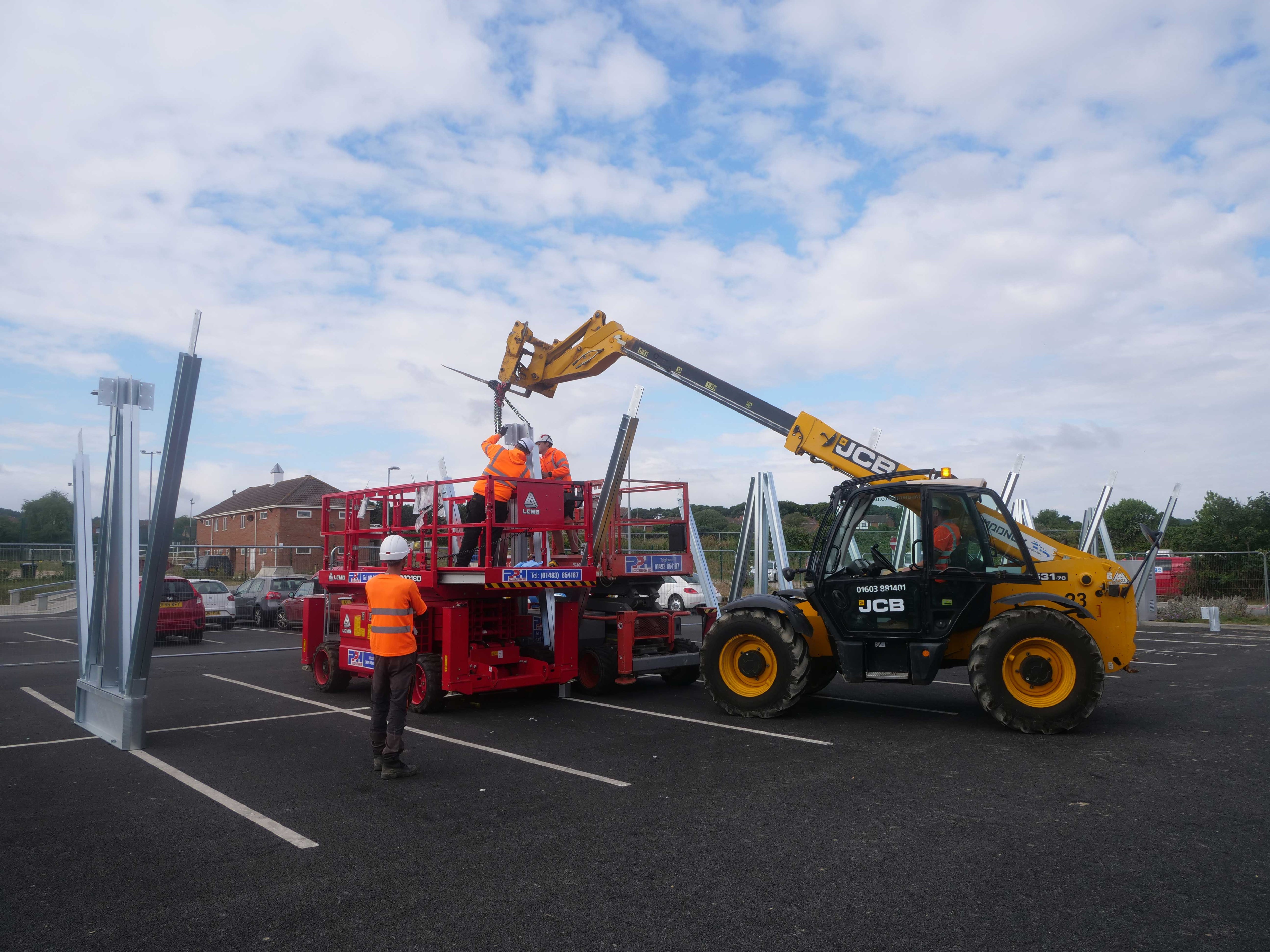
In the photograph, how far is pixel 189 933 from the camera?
3883 millimetres

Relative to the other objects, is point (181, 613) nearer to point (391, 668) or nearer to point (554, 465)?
point (554, 465)

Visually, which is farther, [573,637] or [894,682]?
[573,637]

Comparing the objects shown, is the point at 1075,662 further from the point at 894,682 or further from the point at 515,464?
the point at 515,464

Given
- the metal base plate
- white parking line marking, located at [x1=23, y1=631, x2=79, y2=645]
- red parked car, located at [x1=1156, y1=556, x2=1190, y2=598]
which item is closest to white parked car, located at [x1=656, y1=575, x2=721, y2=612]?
white parking line marking, located at [x1=23, y1=631, x2=79, y2=645]

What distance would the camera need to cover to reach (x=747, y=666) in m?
8.91

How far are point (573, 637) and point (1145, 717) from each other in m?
5.92

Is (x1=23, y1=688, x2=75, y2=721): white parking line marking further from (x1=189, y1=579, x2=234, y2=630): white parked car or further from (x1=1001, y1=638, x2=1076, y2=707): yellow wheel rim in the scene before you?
(x1=189, y1=579, x2=234, y2=630): white parked car

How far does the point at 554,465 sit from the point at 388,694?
4.27 metres

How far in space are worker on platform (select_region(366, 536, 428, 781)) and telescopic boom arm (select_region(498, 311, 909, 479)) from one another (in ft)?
17.9

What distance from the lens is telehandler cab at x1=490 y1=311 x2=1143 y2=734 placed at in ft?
25.3

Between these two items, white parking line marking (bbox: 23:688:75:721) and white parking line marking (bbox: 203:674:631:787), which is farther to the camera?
white parking line marking (bbox: 23:688:75:721)

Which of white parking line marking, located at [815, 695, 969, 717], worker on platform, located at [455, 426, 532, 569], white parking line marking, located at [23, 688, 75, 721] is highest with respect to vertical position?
worker on platform, located at [455, 426, 532, 569]

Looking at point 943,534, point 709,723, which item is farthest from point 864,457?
point 709,723

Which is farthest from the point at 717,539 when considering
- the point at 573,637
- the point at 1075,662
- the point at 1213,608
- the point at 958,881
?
the point at 958,881
